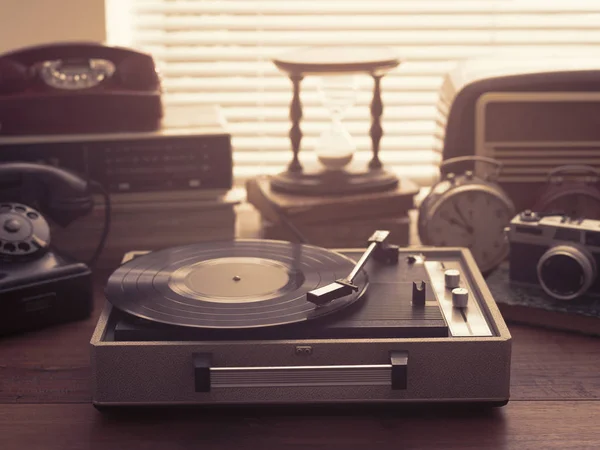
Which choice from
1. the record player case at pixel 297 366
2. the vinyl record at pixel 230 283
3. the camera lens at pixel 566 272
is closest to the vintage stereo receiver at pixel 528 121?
the camera lens at pixel 566 272

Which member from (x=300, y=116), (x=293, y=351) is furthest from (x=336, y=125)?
(x=293, y=351)

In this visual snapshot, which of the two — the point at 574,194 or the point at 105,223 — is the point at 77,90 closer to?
the point at 105,223

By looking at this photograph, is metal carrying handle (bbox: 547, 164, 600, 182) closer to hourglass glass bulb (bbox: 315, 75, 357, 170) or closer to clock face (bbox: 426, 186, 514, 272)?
clock face (bbox: 426, 186, 514, 272)

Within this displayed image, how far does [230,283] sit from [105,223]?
37 cm

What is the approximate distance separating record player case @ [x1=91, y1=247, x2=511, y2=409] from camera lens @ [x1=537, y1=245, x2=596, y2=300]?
22 cm

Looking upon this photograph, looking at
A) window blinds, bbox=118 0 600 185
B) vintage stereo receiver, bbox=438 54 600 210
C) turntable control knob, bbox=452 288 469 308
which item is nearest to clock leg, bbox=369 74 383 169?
vintage stereo receiver, bbox=438 54 600 210

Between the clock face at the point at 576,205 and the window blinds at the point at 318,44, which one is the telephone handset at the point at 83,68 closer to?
the window blinds at the point at 318,44

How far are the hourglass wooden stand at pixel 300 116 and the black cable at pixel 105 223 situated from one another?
0.84 ft

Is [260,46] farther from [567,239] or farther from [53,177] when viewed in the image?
[567,239]

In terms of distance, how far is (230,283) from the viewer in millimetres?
967

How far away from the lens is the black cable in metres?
1.25

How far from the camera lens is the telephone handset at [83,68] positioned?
132 cm

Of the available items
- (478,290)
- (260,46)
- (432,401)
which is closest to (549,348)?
(478,290)

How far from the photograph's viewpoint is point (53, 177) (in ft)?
3.87
